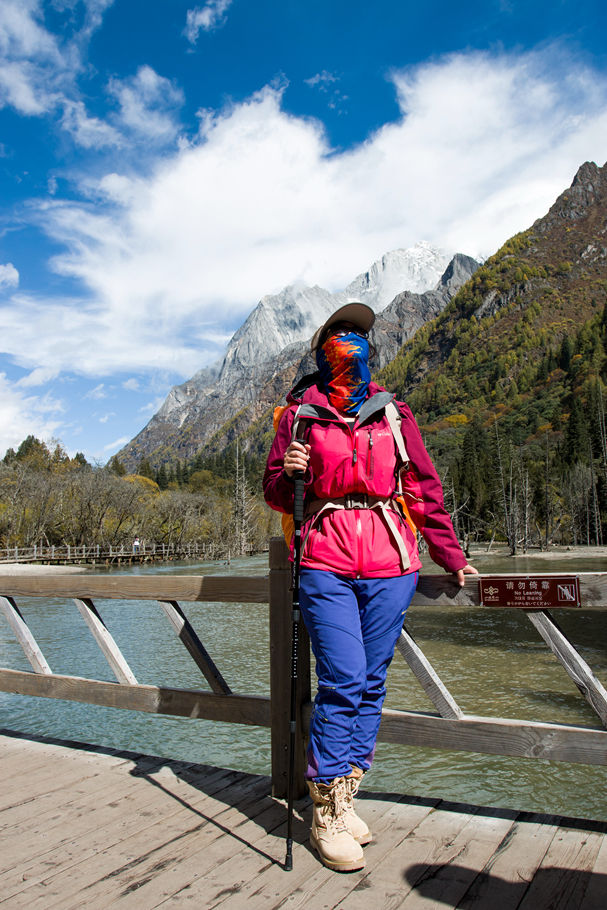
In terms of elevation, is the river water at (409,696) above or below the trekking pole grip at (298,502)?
below

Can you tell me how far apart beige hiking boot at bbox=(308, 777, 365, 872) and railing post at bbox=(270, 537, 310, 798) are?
1.97 ft

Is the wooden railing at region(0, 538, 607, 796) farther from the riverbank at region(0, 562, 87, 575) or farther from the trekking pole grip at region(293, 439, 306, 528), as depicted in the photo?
the riverbank at region(0, 562, 87, 575)

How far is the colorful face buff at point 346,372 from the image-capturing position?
2996 millimetres

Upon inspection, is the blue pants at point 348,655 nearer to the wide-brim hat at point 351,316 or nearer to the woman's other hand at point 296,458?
the woman's other hand at point 296,458

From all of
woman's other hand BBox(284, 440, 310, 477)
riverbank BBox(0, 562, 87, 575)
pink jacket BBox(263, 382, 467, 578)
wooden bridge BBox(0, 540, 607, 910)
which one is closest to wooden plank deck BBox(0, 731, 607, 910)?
wooden bridge BBox(0, 540, 607, 910)

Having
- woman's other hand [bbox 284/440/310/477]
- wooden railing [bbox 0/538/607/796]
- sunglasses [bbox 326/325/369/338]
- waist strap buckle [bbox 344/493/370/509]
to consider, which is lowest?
wooden railing [bbox 0/538/607/796]

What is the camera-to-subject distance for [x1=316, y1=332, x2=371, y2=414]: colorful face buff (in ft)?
9.83

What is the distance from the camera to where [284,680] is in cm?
337

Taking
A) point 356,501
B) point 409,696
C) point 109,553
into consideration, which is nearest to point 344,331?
point 356,501

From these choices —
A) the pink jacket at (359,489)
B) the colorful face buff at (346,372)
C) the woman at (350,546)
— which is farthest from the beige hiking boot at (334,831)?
the colorful face buff at (346,372)

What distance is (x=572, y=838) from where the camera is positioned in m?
2.67

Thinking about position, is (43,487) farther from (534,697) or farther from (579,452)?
(579,452)

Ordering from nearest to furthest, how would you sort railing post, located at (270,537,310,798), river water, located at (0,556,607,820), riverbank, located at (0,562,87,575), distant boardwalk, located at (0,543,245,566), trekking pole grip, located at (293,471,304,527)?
1. trekking pole grip, located at (293,471,304,527)
2. railing post, located at (270,537,310,798)
3. river water, located at (0,556,607,820)
4. riverbank, located at (0,562,87,575)
5. distant boardwalk, located at (0,543,245,566)

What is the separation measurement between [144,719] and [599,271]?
699 feet
